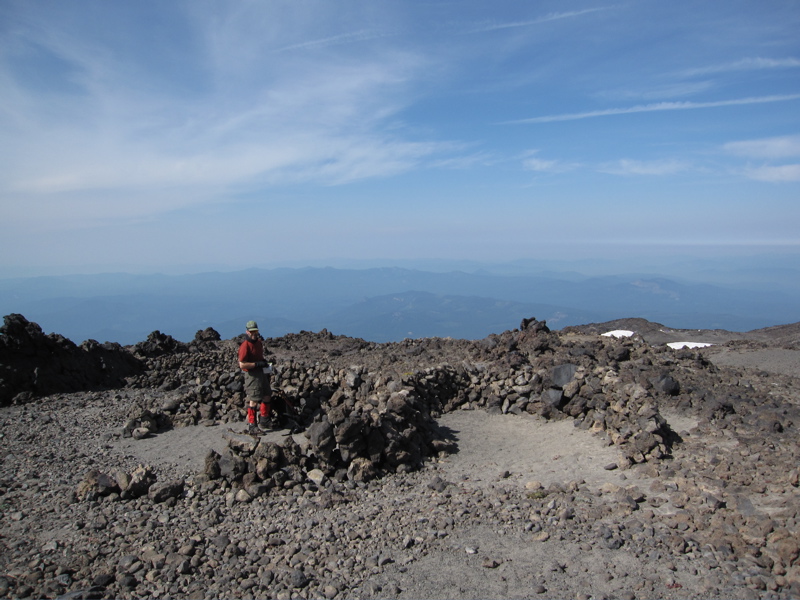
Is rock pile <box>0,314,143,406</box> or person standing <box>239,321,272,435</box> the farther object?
rock pile <box>0,314,143,406</box>

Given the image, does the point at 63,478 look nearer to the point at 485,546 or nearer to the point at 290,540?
the point at 290,540

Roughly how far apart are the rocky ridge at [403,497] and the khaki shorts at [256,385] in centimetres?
112

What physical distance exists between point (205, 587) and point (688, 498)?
225 inches

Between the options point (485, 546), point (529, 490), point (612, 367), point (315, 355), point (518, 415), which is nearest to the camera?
point (485, 546)

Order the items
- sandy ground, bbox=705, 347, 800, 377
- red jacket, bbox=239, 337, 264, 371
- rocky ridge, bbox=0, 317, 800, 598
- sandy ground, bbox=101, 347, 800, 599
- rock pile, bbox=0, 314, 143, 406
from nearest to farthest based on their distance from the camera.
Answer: sandy ground, bbox=101, 347, 800, 599, rocky ridge, bbox=0, 317, 800, 598, red jacket, bbox=239, 337, 264, 371, rock pile, bbox=0, 314, 143, 406, sandy ground, bbox=705, 347, 800, 377

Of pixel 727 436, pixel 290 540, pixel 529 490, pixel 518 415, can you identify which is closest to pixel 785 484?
pixel 727 436

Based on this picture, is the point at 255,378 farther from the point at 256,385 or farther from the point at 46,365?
the point at 46,365

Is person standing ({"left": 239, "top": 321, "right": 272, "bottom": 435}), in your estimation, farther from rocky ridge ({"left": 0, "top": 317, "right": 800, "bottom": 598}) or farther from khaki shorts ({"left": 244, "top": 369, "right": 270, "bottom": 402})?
rocky ridge ({"left": 0, "top": 317, "right": 800, "bottom": 598})

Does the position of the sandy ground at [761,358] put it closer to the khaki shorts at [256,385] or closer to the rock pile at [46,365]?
the khaki shorts at [256,385]

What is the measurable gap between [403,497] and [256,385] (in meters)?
3.98

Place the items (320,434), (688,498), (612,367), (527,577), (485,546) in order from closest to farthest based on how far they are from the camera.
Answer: (527,577)
(485,546)
(688,498)
(320,434)
(612,367)

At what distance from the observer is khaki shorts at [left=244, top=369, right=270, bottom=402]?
31.6ft

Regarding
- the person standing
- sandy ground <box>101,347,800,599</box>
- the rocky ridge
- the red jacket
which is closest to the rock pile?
the rocky ridge

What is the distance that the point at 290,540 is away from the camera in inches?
233
